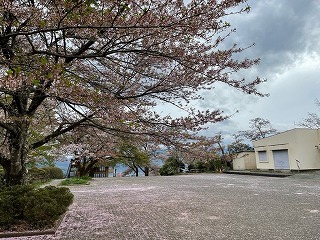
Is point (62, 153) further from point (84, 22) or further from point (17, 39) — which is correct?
point (84, 22)

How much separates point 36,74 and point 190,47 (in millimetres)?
2073

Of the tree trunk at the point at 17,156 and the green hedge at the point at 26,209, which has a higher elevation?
the tree trunk at the point at 17,156

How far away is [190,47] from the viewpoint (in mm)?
3787

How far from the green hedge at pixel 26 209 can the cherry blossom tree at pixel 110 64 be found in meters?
0.70

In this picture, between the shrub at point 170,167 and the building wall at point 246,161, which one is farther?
the shrub at point 170,167

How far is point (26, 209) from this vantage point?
4434 millimetres

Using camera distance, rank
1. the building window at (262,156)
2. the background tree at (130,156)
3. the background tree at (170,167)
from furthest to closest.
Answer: the background tree at (170,167) → the building window at (262,156) → the background tree at (130,156)

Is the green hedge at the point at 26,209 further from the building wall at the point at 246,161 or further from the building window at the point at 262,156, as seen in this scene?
the building wall at the point at 246,161

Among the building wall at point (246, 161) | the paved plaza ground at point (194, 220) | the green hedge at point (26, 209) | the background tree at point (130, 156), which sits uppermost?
the background tree at point (130, 156)

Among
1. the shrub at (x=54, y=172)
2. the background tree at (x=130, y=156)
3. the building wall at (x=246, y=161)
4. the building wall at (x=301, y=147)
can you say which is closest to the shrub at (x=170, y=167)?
the background tree at (x=130, y=156)

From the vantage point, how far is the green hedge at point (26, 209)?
4.34 m

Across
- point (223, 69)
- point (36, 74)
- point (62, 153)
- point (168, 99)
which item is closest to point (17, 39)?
point (36, 74)

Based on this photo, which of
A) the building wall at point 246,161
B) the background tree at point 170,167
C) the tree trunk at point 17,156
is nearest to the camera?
the tree trunk at point 17,156

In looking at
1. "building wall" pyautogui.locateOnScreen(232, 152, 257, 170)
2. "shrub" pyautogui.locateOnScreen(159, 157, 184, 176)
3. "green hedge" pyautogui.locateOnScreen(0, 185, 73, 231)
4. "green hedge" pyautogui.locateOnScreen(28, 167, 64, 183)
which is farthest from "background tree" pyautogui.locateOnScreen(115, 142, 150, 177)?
"green hedge" pyautogui.locateOnScreen(0, 185, 73, 231)
